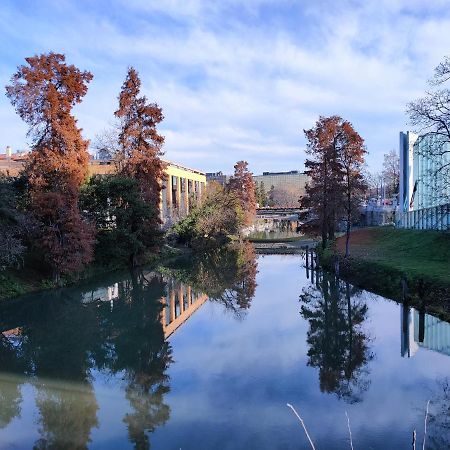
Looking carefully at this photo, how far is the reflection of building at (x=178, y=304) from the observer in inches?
669

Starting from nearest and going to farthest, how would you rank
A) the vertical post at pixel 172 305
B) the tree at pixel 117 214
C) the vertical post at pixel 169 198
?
the vertical post at pixel 172 305 < the tree at pixel 117 214 < the vertical post at pixel 169 198

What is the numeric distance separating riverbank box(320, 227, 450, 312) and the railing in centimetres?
86

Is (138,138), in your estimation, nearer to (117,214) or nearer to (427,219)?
(117,214)

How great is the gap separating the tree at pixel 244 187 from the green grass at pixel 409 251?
94.2ft

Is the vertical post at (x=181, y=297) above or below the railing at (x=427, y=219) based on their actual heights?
below

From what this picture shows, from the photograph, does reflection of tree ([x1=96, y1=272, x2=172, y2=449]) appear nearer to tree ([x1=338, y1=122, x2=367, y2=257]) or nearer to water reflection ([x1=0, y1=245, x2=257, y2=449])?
water reflection ([x1=0, y1=245, x2=257, y2=449])

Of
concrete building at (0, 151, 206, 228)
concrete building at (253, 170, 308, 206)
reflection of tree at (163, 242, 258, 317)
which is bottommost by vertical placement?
reflection of tree at (163, 242, 258, 317)

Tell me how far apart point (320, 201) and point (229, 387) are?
26439 mm

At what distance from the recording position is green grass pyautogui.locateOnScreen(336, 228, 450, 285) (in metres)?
19.0

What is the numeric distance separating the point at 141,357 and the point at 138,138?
25495mm

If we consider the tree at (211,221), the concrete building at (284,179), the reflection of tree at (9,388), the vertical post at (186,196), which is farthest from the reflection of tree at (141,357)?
the concrete building at (284,179)

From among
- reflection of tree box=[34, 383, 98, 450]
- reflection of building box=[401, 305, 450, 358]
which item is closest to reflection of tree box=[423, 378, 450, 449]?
reflection of building box=[401, 305, 450, 358]

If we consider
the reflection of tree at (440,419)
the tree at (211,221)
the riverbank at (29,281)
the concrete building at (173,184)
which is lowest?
the reflection of tree at (440,419)

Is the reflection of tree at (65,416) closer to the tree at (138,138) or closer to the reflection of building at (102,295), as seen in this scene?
the reflection of building at (102,295)
